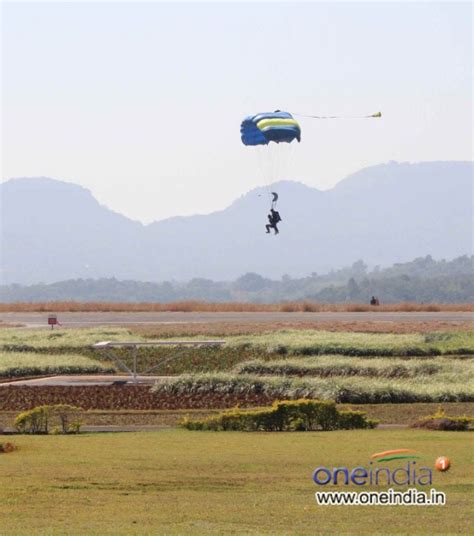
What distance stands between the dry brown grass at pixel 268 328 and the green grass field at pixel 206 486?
3297 cm

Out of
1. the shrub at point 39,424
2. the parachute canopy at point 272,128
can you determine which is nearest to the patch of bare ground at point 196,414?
the shrub at point 39,424

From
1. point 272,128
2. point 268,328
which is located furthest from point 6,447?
point 268,328

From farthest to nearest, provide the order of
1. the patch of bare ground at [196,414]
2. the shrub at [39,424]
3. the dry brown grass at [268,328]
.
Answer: the dry brown grass at [268,328] → the patch of bare ground at [196,414] → the shrub at [39,424]

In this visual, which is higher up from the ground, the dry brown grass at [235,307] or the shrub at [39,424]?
the dry brown grass at [235,307]

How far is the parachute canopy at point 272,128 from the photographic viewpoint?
37.5 m

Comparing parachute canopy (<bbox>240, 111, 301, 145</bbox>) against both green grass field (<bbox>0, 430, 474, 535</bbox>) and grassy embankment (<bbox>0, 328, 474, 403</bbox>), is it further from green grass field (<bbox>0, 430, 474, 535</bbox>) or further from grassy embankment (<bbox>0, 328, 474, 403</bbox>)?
green grass field (<bbox>0, 430, 474, 535</bbox>)

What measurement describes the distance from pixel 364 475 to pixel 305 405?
745cm

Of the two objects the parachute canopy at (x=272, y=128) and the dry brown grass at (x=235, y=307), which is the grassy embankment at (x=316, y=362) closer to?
the parachute canopy at (x=272, y=128)

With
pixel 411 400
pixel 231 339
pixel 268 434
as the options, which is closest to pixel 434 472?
pixel 268 434

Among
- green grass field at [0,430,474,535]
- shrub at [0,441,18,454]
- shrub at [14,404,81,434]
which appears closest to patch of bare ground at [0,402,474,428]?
shrub at [14,404,81,434]

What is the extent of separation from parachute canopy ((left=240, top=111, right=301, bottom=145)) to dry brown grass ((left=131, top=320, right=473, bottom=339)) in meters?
15.8

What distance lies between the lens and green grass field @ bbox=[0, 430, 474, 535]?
13.8 metres

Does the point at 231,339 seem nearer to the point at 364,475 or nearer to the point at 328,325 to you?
the point at 328,325

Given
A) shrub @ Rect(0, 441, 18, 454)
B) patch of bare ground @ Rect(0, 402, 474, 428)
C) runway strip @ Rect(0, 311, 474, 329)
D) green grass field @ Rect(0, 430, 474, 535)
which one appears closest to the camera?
green grass field @ Rect(0, 430, 474, 535)
